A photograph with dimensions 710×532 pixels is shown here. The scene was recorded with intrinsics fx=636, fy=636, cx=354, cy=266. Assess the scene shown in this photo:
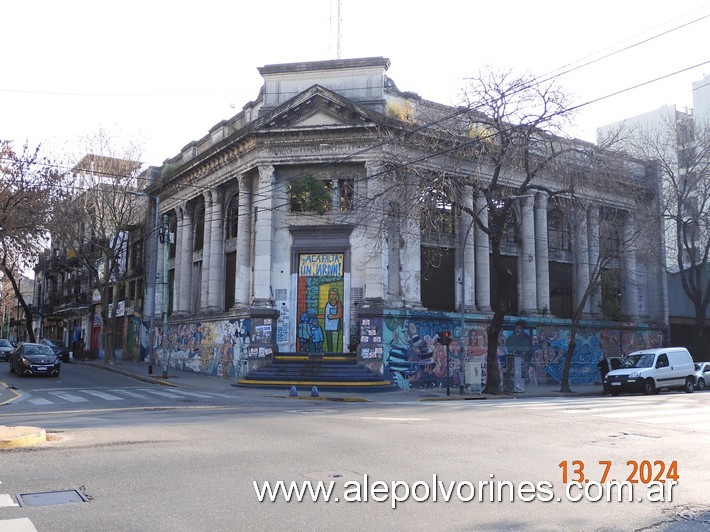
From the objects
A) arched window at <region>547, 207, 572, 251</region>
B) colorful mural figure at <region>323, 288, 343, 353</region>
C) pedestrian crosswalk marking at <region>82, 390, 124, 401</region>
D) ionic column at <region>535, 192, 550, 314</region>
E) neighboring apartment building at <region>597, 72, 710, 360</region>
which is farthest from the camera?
arched window at <region>547, 207, 572, 251</region>

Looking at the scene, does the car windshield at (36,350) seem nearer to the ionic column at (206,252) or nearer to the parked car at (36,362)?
the parked car at (36,362)

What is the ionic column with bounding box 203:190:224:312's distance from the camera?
3228 cm

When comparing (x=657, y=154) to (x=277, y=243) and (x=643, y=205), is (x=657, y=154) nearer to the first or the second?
(x=643, y=205)

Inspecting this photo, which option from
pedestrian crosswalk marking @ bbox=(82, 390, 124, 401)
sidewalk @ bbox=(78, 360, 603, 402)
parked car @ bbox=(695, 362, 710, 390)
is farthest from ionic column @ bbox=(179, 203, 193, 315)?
parked car @ bbox=(695, 362, 710, 390)

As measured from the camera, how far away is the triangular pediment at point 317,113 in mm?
27500

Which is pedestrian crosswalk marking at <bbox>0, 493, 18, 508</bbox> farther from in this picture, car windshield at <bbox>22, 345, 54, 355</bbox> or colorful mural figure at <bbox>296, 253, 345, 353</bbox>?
car windshield at <bbox>22, 345, 54, 355</bbox>

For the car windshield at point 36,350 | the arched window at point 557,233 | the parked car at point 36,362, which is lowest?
the parked car at point 36,362

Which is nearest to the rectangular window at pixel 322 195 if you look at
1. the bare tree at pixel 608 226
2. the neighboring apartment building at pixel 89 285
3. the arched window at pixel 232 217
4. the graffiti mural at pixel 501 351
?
the arched window at pixel 232 217

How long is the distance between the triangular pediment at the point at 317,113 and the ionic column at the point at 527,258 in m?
10.4

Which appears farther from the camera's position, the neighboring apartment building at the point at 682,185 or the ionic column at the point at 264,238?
the neighboring apartment building at the point at 682,185

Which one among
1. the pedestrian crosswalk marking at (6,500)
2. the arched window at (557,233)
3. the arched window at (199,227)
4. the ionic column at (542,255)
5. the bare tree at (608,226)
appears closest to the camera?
the pedestrian crosswalk marking at (6,500)

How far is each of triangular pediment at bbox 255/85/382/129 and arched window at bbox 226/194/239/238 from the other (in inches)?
213

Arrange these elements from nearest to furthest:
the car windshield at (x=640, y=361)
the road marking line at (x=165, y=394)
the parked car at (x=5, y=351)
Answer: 1. the road marking line at (x=165, y=394)
2. the car windshield at (x=640, y=361)
3. the parked car at (x=5, y=351)

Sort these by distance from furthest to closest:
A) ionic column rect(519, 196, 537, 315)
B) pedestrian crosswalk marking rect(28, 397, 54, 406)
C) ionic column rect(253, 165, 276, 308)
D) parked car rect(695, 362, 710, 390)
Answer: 1. ionic column rect(519, 196, 537, 315)
2. ionic column rect(253, 165, 276, 308)
3. parked car rect(695, 362, 710, 390)
4. pedestrian crosswalk marking rect(28, 397, 54, 406)
